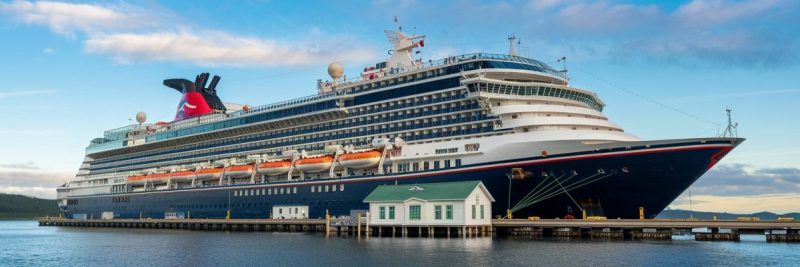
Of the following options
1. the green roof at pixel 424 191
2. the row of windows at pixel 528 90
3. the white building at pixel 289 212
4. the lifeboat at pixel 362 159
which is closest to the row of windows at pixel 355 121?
the row of windows at pixel 528 90

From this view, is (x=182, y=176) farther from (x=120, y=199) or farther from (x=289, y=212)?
(x=289, y=212)

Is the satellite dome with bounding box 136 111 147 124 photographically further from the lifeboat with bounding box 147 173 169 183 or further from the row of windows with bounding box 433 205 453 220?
the row of windows with bounding box 433 205 453 220

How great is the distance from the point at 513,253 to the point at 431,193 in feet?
48.0

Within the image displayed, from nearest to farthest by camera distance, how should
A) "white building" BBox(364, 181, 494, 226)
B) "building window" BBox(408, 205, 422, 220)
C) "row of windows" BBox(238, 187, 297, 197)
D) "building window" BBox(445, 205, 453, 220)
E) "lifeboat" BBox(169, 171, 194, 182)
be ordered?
"white building" BBox(364, 181, 494, 226) < "building window" BBox(445, 205, 453, 220) < "building window" BBox(408, 205, 422, 220) < "row of windows" BBox(238, 187, 297, 197) < "lifeboat" BBox(169, 171, 194, 182)

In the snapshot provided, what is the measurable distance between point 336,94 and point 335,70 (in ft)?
15.8

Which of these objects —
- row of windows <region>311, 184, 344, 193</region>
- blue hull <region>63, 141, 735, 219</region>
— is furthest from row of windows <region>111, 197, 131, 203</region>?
row of windows <region>311, 184, 344, 193</region>

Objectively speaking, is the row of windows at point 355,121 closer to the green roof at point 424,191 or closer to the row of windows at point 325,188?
the row of windows at point 325,188

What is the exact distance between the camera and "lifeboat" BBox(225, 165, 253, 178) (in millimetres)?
73875

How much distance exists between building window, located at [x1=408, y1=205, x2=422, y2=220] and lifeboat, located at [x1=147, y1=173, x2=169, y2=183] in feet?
131

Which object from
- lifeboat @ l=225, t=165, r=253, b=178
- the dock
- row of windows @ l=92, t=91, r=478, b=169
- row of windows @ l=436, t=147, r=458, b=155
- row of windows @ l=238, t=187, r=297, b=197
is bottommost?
the dock

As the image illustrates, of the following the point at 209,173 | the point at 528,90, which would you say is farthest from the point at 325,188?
the point at 209,173

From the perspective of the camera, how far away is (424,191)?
184 ft

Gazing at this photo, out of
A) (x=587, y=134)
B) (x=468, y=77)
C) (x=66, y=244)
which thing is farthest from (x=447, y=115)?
(x=66, y=244)

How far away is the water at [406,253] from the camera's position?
125 ft
